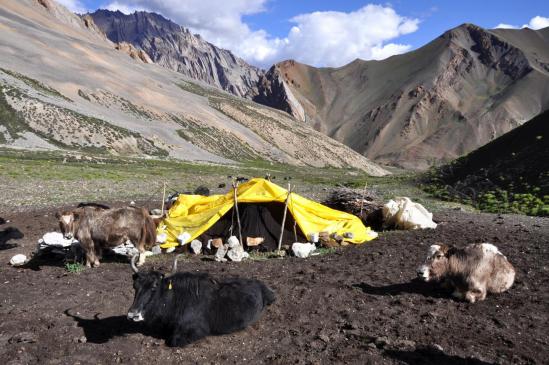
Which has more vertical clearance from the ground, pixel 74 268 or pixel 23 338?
pixel 23 338

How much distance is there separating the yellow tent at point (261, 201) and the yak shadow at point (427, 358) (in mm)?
7358

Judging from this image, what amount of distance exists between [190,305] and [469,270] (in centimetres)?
526

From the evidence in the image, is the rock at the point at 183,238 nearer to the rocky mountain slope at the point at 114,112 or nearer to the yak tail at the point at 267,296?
the yak tail at the point at 267,296

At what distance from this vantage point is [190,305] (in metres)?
7.47

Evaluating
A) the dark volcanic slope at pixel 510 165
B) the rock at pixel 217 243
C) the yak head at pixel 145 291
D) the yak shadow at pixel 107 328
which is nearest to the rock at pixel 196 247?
the rock at pixel 217 243

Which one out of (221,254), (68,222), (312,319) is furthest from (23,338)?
(221,254)

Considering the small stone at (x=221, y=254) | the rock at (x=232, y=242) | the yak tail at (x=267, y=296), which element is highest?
the yak tail at (x=267, y=296)

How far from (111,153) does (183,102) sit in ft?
174

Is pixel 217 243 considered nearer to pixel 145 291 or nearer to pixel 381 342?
pixel 145 291

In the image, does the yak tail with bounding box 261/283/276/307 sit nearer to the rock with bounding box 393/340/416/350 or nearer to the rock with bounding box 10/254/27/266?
the rock with bounding box 393/340/416/350

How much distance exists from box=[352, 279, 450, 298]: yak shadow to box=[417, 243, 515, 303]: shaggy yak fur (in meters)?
0.41

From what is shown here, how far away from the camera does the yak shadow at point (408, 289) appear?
365 inches

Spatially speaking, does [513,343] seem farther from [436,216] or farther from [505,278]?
[436,216]

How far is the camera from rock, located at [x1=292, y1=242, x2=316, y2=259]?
12.9m
